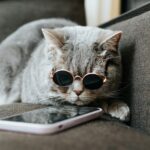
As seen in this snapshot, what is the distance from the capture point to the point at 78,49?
0.97 metres

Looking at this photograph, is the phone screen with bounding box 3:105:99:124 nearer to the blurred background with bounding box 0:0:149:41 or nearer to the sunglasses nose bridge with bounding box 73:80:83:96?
the sunglasses nose bridge with bounding box 73:80:83:96

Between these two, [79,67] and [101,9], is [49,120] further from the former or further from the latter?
[101,9]

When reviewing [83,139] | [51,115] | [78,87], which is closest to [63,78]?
[78,87]

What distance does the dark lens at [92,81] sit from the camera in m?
0.92

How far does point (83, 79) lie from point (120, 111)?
124 mm

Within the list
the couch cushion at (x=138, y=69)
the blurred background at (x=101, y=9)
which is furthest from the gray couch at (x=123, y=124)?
the blurred background at (x=101, y=9)

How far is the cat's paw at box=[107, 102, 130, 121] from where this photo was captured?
3.08 ft

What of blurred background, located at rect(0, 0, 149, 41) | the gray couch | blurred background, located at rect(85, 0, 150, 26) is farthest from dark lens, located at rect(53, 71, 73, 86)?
blurred background, located at rect(85, 0, 150, 26)

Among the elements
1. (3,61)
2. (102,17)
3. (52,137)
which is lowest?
(52,137)

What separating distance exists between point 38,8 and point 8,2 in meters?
0.14

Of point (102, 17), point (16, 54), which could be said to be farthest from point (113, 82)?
point (102, 17)

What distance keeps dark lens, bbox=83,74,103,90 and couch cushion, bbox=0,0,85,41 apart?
79cm

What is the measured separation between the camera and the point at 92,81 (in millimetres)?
926

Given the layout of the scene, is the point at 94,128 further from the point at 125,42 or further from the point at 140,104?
the point at 125,42
